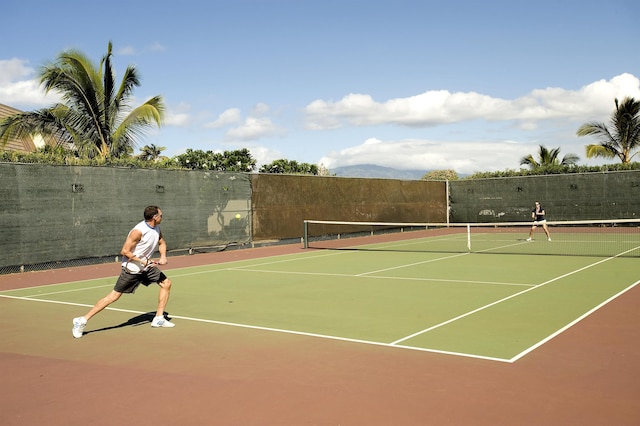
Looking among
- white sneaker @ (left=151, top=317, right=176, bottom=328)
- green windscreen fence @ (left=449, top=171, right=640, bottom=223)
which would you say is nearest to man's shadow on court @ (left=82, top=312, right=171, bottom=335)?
white sneaker @ (left=151, top=317, right=176, bottom=328)

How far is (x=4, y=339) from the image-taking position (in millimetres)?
7258

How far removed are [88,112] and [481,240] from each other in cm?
1448

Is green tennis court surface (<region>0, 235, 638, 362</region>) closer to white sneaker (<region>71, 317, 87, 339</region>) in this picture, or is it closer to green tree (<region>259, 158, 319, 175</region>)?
white sneaker (<region>71, 317, 87, 339</region>)

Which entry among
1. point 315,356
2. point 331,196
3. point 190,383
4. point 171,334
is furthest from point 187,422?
point 331,196

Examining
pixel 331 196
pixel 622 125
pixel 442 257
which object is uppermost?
pixel 622 125

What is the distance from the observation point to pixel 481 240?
2253cm

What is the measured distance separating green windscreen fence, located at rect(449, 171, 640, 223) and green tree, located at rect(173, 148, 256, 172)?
18013 mm

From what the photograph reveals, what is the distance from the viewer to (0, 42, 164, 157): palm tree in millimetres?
19719

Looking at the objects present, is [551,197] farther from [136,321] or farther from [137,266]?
[137,266]

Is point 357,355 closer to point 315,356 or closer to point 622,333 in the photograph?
point 315,356

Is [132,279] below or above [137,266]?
below

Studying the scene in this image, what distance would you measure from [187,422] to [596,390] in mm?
3214

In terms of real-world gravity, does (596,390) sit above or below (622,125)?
below

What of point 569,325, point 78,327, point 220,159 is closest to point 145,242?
point 78,327
